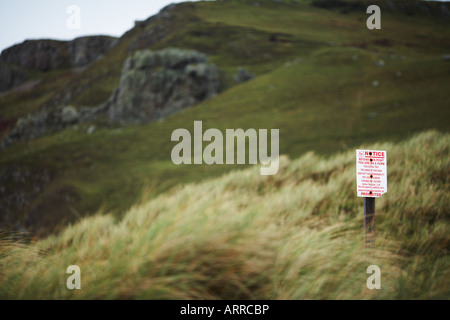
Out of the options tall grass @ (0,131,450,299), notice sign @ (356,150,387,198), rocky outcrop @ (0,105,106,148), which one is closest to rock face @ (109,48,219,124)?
rocky outcrop @ (0,105,106,148)

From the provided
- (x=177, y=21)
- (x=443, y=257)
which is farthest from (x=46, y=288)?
(x=177, y=21)

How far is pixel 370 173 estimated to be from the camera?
3971 mm

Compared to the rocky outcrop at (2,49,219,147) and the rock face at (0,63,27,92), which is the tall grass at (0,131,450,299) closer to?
the rocky outcrop at (2,49,219,147)

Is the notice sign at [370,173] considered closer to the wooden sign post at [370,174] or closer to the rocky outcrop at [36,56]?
the wooden sign post at [370,174]

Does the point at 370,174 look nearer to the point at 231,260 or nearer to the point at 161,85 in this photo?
the point at 231,260

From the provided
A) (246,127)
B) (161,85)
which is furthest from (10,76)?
(246,127)

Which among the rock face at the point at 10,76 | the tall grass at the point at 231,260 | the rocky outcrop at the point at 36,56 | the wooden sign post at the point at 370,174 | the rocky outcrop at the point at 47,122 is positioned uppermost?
the rocky outcrop at the point at 36,56

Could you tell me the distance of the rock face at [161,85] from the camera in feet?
137

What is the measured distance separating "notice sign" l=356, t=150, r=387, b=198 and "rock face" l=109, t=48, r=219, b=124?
1462 inches

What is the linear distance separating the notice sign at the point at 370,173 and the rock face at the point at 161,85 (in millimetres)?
37146

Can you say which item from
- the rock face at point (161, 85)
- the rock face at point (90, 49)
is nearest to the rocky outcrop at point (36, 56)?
the rock face at point (90, 49)

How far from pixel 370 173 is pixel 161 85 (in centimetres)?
4172

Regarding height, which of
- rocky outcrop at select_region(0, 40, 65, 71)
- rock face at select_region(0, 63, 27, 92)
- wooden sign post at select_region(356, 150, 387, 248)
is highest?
rocky outcrop at select_region(0, 40, 65, 71)

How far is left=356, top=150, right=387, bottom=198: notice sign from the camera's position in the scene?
13.0 ft
